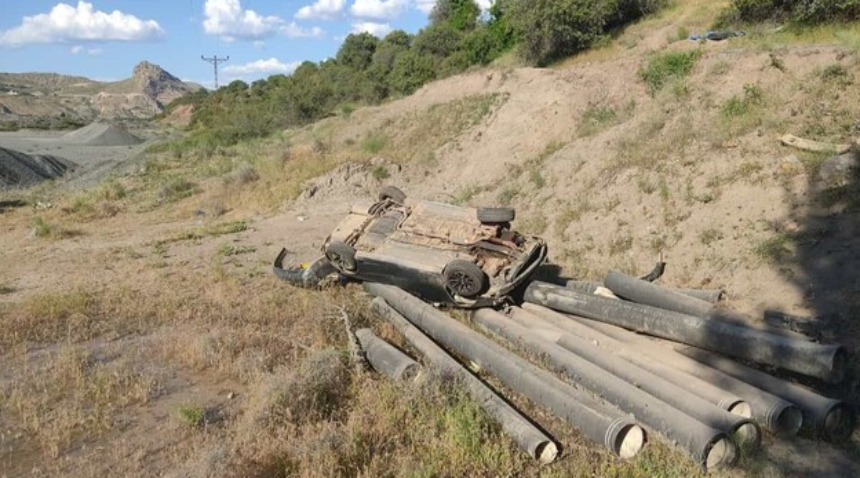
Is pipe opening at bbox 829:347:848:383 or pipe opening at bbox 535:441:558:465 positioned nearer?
pipe opening at bbox 535:441:558:465

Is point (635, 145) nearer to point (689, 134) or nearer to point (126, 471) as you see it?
point (689, 134)

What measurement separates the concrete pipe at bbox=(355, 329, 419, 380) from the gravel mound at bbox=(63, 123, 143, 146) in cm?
5406

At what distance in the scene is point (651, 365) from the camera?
5980mm

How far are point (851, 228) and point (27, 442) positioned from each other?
8971mm

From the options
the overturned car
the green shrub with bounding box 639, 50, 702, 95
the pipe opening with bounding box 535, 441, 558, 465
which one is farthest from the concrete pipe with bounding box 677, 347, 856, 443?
the green shrub with bounding box 639, 50, 702, 95

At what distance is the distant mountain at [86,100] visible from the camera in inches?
3780

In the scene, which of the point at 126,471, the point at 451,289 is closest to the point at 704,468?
the point at 451,289

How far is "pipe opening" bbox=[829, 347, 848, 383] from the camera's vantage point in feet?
17.3

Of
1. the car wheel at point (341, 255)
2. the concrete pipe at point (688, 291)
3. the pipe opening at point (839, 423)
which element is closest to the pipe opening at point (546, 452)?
the pipe opening at point (839, 423)

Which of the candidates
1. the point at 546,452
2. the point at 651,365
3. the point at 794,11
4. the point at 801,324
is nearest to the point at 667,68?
the point at 794,11

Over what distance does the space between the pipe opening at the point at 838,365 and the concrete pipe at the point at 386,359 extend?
3604mm

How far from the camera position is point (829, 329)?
21.0 feet

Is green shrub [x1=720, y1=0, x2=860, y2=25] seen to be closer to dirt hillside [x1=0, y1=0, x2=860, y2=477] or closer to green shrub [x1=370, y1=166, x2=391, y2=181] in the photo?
dirt hillside [x1=0, y1=0, x2=860, y2=477]

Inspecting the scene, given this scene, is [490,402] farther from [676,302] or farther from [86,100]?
[86,100]
